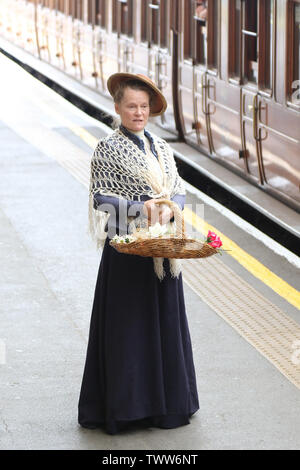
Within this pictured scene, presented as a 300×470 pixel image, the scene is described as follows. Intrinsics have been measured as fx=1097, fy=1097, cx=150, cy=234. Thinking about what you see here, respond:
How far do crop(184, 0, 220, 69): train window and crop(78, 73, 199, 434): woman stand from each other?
6.26 m

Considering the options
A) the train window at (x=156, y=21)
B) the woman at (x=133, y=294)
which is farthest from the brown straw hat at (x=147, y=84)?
the train window at (x=156, y=21)

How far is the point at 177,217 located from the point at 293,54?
4.55m

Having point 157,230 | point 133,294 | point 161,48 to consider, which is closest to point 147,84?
point 157,230

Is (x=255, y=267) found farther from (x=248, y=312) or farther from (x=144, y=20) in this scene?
(x=144, y=20)

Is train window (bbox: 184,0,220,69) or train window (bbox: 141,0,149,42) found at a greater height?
train window (bbox: 184,0,220,69)

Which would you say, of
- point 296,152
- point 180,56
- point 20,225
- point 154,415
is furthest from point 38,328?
point 180,56

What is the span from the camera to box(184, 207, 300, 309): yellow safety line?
295 inches

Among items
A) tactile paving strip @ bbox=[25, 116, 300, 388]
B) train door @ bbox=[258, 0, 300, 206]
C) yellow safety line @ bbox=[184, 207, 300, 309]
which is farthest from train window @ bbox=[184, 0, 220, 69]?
tactile paving strip @ bbox=[25, 116, 300, 388]

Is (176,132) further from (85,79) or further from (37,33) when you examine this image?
(37,33)

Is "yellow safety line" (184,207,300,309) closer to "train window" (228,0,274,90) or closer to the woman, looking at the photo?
"train window" (228,0,274,90)

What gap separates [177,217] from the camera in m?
4.91

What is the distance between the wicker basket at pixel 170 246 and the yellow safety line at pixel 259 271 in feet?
8.26

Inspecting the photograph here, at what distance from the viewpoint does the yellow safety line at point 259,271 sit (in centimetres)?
750

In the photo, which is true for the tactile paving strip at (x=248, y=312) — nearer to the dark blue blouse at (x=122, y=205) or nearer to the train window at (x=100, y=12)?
the dark blue blouse at (x=122, y=205)
